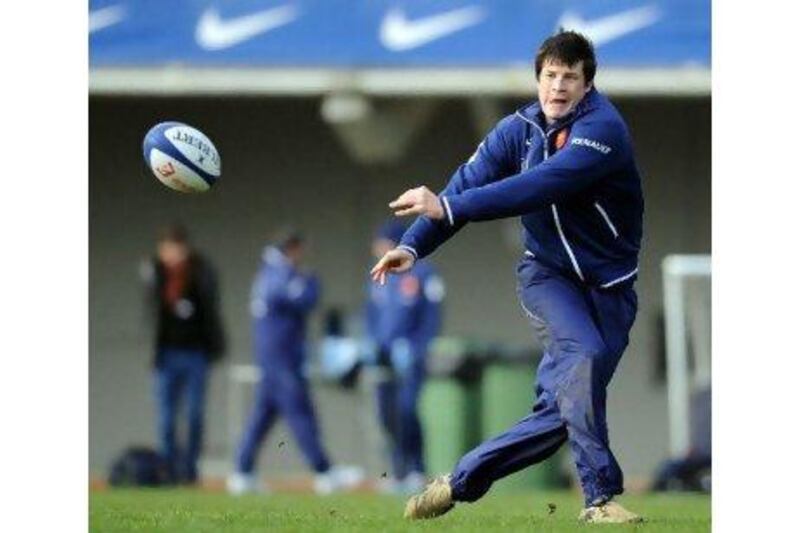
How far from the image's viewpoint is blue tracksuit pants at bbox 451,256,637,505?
311 inches

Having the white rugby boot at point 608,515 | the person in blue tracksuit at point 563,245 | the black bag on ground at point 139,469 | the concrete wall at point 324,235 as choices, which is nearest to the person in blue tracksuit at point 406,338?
the concrete wall at point 324,235

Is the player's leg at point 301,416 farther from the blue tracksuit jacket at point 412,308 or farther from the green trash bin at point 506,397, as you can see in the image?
the green trash bin at point 506,397

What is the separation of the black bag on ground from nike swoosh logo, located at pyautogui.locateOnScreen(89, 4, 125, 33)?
308cm

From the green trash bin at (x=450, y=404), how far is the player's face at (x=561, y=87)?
557cm

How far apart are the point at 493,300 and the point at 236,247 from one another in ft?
5.42

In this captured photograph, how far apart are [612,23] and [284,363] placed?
278 cm

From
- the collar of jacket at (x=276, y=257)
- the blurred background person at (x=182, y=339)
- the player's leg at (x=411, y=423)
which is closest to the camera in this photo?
the player's leg at (x=411, y=423)

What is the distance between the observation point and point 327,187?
581 inches

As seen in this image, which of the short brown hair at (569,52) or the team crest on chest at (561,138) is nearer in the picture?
the short brown hair at (569,52)

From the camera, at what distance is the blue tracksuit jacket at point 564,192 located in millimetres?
7863

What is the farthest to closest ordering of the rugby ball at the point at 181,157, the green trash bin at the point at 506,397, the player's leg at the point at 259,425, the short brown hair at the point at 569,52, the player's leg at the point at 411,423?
the green trash bin at the point at 506,397
the player's leg at the point at 411,423
the player's leg at the point at 259,425
the rugby ball at the point at 181,157
the short brown hair at the point at 569,52

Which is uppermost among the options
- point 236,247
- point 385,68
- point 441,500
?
point 385,68
